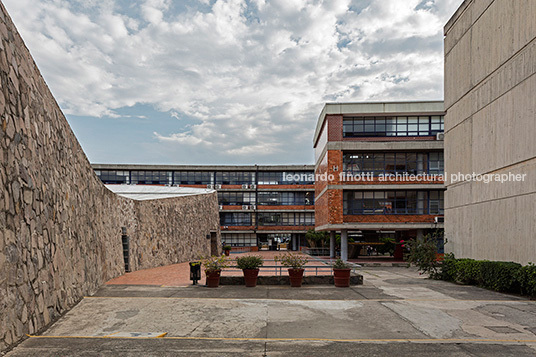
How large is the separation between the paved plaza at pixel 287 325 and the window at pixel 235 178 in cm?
5287

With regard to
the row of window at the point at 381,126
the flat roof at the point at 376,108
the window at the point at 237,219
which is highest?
the flat roof at the point at 376,108

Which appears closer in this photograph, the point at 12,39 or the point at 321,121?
the point at 12,39

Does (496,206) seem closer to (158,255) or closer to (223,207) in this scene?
(158,255)

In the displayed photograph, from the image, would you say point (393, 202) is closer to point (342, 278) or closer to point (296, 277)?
point (342, 278)

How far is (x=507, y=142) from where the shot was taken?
55.8ft

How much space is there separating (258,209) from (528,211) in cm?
5211

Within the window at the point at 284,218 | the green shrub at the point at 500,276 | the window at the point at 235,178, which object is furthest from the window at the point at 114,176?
the green shrub at the point at 500,276

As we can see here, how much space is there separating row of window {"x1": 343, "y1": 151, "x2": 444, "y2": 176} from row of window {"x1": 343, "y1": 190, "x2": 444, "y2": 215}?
2.00 metres

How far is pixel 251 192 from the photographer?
221ft

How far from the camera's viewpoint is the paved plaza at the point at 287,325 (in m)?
7.87

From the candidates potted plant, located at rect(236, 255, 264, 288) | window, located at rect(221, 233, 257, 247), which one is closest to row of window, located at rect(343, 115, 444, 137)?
potted plant, located at rect(236, 255, 264, 288)

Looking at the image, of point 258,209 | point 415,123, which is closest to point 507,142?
point 415,123

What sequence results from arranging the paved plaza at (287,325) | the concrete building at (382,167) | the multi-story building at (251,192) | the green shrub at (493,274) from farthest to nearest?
the multi-story building at (251,192), the concrete building at (382,167), the green shrub at (493,274), the paved plaza at (287,325)

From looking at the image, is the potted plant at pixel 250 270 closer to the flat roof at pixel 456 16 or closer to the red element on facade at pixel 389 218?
the flat roof at pixel 456 16
